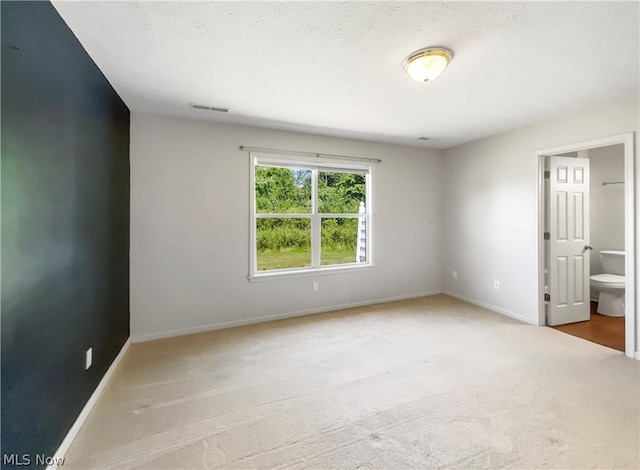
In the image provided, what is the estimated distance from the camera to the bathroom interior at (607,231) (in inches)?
148

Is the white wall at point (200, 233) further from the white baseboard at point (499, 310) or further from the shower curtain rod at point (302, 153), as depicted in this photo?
the white baseboard at point (499, 310)

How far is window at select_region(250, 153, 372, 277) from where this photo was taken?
3676 mm

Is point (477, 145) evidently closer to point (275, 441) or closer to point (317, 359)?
point (317, 359)

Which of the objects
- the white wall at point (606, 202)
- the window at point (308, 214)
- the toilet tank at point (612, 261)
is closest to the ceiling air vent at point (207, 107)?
the window at point (308, 214)

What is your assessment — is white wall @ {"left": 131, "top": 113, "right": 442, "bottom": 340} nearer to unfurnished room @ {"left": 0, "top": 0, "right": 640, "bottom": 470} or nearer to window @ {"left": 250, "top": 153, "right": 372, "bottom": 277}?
unfurnished room @ {"left": 0, "top": 0, "right": 640, "bottom": 470}

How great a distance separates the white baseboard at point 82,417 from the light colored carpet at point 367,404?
4 cm

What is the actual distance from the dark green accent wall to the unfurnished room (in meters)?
0.02

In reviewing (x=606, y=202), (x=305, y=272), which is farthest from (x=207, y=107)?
(x=606, y=202)

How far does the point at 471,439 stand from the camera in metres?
1.65

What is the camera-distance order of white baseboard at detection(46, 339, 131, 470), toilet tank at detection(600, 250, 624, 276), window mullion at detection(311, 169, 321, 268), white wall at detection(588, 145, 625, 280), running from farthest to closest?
white wall at detection(588, 145, 625, 280) → toilet tank at detection(600, 250, 624, 276) → window mullion at detection(311, 169, 321, 268) → white baseboard at detection(46, 339, 131, 470)

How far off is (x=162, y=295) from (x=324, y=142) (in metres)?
2.76

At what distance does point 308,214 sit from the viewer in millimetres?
3916

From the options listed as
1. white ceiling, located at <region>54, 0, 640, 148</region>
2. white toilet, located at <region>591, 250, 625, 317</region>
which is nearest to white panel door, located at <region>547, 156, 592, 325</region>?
white toilet, located at <region>591, 250, 625, 317</region>

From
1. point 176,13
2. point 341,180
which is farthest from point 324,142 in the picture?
point 176,13
